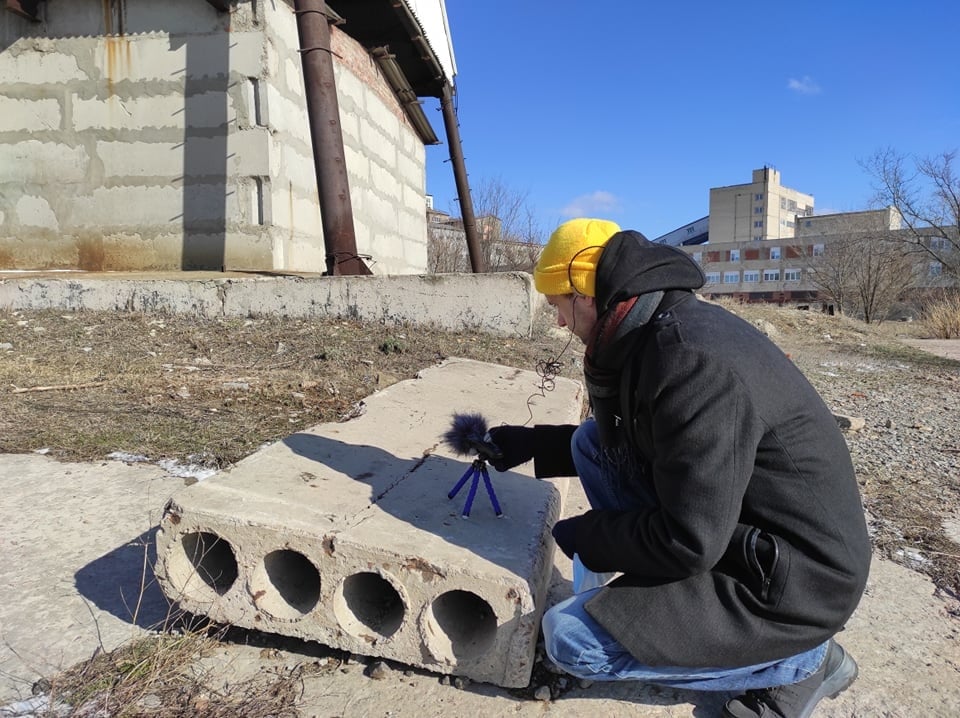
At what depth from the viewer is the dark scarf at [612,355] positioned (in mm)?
1562

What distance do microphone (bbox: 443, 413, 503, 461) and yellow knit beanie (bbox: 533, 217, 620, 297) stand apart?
23.0 inches

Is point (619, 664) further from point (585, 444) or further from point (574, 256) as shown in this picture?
point (574, 256)

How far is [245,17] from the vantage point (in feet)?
22.0

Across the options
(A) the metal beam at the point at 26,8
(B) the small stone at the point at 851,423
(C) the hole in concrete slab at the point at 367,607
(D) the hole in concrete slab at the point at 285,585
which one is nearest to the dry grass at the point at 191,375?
(D) the hole in concrete slab at the point at 285,585

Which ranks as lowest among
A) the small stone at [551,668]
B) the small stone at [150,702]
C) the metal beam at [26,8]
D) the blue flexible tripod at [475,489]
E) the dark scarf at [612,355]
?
the small stone at [551,668]

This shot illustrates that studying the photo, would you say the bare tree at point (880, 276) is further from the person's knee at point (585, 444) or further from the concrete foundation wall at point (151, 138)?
the person's knee at point (585, 444)

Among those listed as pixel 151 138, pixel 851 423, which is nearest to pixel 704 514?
pixel 851 423

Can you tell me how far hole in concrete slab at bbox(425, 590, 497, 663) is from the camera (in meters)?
1.74

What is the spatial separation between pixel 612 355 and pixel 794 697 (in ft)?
3.22

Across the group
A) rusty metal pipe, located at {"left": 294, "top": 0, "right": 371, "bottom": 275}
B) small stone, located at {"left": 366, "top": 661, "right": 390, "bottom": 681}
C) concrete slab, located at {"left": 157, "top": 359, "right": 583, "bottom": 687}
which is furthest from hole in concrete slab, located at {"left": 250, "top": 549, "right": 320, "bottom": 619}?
rusty metal pipe, located at {"left": 294, "top": 0, "right": 371, "bottom": 275}

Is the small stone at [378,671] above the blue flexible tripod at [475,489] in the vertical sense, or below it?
below

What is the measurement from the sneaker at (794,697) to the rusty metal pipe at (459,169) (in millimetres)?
10452

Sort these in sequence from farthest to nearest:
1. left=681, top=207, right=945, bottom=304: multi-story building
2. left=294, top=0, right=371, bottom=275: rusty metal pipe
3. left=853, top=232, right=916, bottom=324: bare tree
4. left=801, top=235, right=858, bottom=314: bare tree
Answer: left=681, top=207, right=945, bottom=304: multi-story building → left=801, top=235, right=858, bottom=314: bare tree → left=853, top=232, right=916, bottom=324: bare tree → left=294, top=0, right=371, bottom=275: rusty metal pipe

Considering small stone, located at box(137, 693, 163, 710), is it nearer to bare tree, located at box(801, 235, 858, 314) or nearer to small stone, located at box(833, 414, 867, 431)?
small stone, located at box(833, 414, 867, 431)
